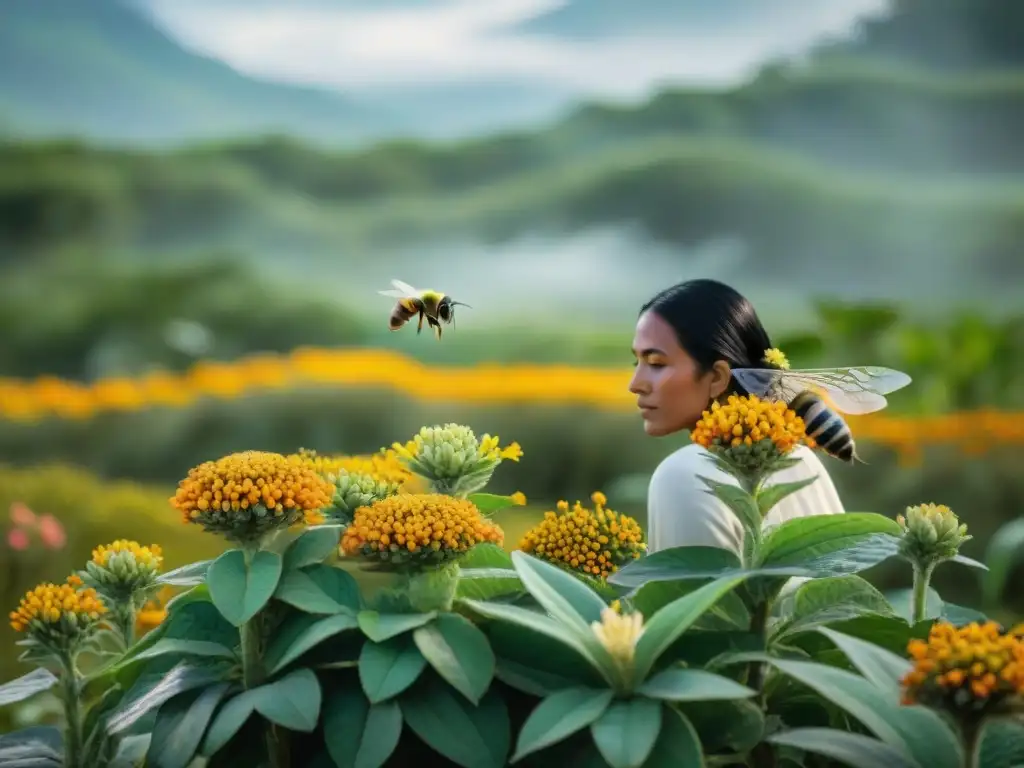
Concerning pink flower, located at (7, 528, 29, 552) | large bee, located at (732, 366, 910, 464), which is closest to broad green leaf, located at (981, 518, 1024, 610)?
large bee, located at (732, 366, 910, 464)

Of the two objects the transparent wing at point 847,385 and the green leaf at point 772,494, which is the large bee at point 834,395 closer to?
the transparent wing at point 847,385

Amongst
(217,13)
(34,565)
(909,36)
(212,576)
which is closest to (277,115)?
(217,13)

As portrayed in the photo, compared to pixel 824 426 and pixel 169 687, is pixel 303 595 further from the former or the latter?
pixel 824 426

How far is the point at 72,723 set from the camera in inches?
33.6

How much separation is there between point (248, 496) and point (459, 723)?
0.20 meters

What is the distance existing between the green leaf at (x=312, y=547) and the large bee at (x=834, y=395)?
1.30 ft

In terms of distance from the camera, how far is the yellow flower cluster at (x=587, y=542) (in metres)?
0.93

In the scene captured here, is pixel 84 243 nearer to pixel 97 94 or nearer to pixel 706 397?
pixel 97 94

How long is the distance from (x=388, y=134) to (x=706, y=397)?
2.41 m

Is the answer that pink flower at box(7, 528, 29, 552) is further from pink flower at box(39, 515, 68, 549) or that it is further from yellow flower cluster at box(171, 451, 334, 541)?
yellow flower cluster at box(171, 451, 334, 541)

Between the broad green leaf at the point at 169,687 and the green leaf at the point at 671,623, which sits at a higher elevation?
the green leaf at the point at 671,623

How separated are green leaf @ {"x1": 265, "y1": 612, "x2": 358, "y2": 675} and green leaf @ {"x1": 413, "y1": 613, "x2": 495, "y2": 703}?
2.0 inches

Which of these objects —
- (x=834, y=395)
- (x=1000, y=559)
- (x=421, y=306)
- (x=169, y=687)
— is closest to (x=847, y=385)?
(x=834, y=395)

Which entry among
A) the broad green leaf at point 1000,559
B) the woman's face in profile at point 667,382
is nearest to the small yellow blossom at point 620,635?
the woman's face in profile at point 667,382
